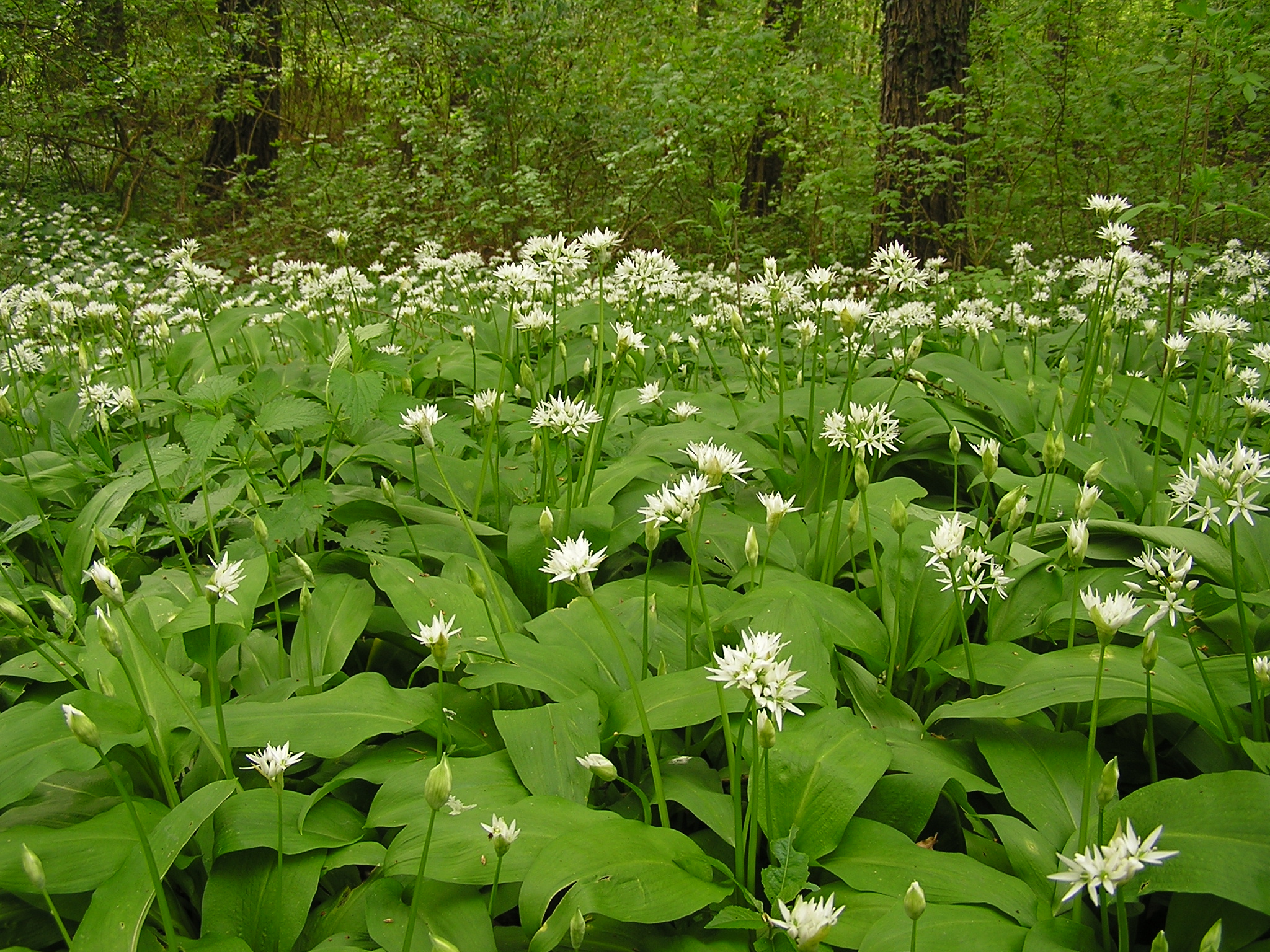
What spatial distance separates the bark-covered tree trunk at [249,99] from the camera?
38.1 ft

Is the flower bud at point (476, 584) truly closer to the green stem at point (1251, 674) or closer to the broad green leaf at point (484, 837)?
the broad green leaf at point (484, 837)

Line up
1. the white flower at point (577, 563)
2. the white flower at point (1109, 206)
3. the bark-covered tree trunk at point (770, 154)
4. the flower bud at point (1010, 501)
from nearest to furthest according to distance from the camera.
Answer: the white flower at point (577, 563) → the flower bud at point (1010, 501) → the white flower at point (1109, 206) → the bark-covered tree trunk at point (770, 154)

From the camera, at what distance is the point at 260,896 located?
1.28m

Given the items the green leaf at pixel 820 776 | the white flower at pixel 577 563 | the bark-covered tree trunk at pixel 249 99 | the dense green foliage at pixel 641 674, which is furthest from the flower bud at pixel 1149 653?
the bark-covered tree trunk at pixel 249 99

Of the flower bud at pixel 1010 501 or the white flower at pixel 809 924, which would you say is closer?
the white flower at pixel 809 924

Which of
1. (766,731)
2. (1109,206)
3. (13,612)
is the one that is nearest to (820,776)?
(766,731)

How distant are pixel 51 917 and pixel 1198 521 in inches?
108

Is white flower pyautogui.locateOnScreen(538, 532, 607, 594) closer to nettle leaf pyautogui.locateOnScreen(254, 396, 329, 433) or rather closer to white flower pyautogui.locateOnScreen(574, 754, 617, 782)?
white flower pyautogui.locateOnScreen(574, 754, 617, 782)

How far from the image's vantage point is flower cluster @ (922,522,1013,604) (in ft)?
4.83

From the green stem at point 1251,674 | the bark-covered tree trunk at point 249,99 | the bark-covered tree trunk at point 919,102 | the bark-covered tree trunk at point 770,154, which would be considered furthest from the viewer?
the bark-covered tree trunk at point 249,99

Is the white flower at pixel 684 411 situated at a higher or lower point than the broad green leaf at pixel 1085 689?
higher

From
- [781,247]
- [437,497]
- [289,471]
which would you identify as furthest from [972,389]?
[781,247]

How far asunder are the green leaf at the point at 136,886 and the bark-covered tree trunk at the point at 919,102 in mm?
6096

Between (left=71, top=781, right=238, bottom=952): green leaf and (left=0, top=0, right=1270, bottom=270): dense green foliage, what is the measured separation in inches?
199
